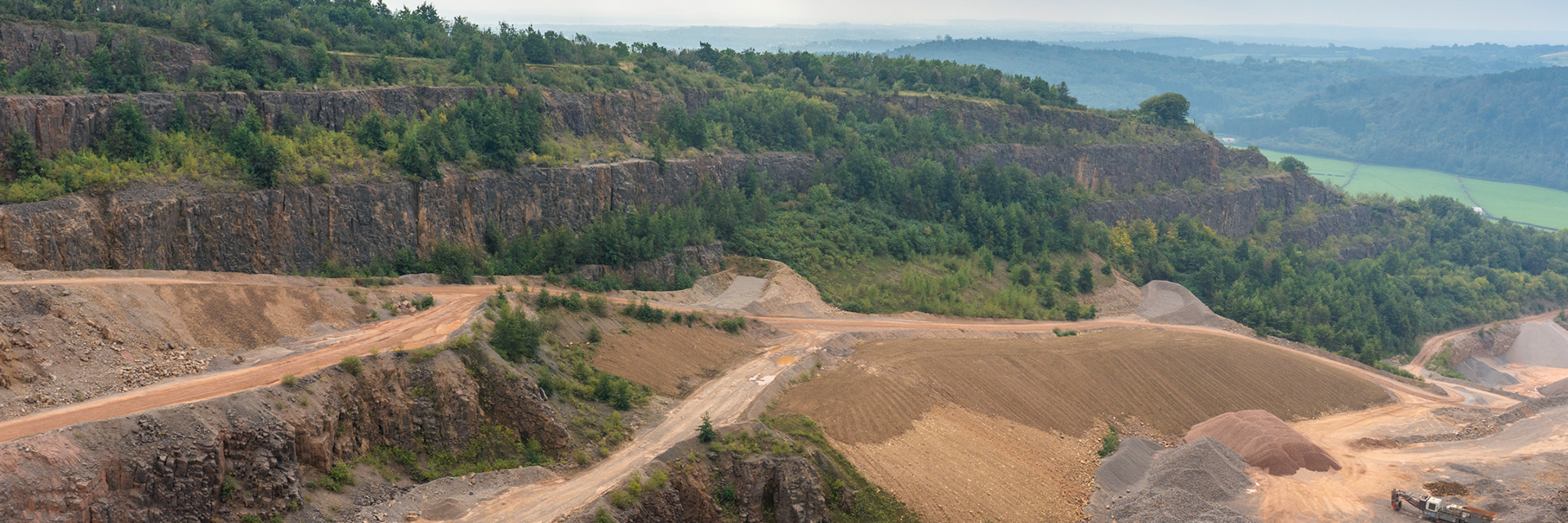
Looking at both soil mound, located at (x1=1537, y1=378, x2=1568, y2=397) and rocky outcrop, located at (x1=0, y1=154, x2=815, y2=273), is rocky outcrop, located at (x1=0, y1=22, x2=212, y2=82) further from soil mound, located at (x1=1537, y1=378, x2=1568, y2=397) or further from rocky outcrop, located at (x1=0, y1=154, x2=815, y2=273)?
soil mound, located at (x1=1537, y1=378, x2=1568, y2=397)

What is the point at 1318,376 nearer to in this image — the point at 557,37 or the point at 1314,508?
the point at 1314,508

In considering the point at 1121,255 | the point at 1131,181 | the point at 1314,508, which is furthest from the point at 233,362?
the point at 1131,181

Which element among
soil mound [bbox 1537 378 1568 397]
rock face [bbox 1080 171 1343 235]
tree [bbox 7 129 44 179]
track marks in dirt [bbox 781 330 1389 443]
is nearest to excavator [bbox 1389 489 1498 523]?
track marks in dirt [bbox 781 330 1389 443]

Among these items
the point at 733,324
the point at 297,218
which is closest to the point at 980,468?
the point at 733,324

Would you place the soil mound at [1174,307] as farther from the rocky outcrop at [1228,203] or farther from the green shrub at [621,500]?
the green shrub at [621,500]

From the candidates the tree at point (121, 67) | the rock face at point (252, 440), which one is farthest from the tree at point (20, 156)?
the rock face at point (252, 440)
